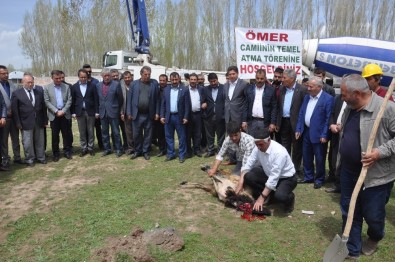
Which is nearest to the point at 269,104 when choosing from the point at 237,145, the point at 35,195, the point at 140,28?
the point at 237,145

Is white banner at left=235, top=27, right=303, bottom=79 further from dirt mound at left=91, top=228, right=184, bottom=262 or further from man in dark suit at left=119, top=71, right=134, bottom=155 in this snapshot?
dirt mound at left=91, top=228, right=184, bottom=262

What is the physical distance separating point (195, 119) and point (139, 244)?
449 centimetres

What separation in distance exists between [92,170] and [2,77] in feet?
9.17

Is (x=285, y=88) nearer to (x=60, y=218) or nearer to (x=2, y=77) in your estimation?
(x=60, y=218)

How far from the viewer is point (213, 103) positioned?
764 cm

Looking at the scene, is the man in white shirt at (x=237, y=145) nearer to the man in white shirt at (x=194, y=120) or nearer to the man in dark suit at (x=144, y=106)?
the man in white shirt at (x=194, y=120)

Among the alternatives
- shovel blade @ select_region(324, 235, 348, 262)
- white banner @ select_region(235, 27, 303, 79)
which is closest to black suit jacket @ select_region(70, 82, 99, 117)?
white banner @ select_region(235, 27, 303, 79)

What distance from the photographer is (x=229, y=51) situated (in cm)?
2833

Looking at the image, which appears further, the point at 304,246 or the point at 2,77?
the point at 2,77

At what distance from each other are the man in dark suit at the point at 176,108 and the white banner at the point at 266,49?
4.55ft

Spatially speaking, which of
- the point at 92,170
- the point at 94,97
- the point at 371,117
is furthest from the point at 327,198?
the point at 94,97

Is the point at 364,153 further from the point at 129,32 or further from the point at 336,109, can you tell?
the point at 129,32

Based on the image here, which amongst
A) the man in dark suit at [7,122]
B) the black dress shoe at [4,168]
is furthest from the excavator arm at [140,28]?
the black dress shoe at [4,168]

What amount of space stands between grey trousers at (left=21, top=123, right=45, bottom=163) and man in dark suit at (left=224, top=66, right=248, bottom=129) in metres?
4.21
